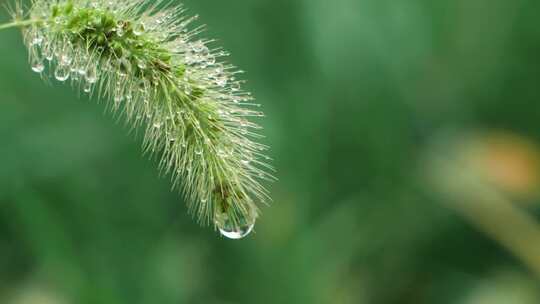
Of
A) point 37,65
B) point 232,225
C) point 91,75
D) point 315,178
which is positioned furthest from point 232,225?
point 315,178

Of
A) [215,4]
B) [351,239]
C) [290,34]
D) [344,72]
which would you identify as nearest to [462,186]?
[351,239]

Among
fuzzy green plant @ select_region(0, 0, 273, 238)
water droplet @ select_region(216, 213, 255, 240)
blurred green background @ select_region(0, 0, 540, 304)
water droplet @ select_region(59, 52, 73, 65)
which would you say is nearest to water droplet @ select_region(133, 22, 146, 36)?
fuzzy green plant @ select_region(0, 0, 273, 238)

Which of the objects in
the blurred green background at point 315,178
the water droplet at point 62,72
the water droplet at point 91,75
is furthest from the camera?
the blurred green background at point 315,178

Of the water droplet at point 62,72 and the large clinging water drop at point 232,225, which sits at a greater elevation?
the water droplet at point 62,72

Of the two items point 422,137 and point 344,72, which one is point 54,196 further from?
point 422,137

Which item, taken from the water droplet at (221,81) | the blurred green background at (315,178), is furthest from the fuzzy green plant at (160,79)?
the blurred green background at (315,178)

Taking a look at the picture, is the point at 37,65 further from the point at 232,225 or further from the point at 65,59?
the point at 232,225

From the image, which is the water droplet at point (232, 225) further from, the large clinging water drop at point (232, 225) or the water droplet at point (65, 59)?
the water droplet at point (65, 59)
